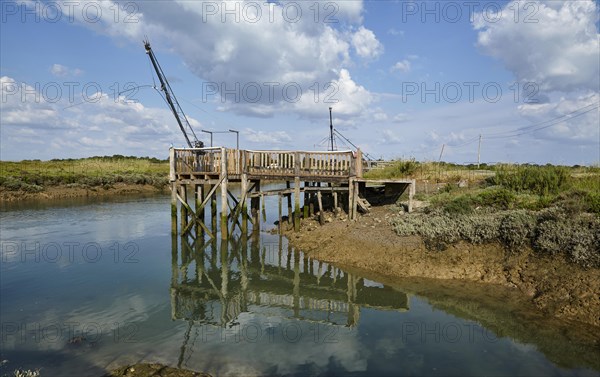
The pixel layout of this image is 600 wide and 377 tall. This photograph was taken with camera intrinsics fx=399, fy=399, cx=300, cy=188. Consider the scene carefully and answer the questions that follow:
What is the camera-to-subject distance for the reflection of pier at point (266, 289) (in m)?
11.5

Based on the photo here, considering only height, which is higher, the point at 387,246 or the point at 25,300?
the point at 387,246

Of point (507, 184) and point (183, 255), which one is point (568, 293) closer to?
point (507, 184)

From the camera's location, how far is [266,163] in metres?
21.0

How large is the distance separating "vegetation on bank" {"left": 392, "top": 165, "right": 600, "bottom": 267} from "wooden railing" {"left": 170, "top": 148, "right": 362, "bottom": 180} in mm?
4078

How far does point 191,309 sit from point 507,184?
17.9 metres

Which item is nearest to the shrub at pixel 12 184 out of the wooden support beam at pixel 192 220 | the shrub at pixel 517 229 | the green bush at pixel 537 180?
the wooden support beam at pixel 192 220

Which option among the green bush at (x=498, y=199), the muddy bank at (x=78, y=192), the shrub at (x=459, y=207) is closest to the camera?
the shrub at (x=459, y=207)

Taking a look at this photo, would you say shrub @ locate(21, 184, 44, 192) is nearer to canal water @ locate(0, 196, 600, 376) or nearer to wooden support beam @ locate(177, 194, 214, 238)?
canal water @ locate(0, 196, 600, 376)

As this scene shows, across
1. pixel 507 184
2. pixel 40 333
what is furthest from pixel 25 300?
pixel 507 184

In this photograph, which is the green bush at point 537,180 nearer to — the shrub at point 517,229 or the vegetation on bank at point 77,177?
the shrub at point 517,229

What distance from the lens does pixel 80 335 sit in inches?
373

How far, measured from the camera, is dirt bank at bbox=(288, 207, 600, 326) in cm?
1051

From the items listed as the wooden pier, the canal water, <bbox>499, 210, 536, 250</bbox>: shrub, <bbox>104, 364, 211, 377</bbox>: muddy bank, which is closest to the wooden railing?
the wooden pier

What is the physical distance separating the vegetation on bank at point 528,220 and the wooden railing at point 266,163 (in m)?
4.08
